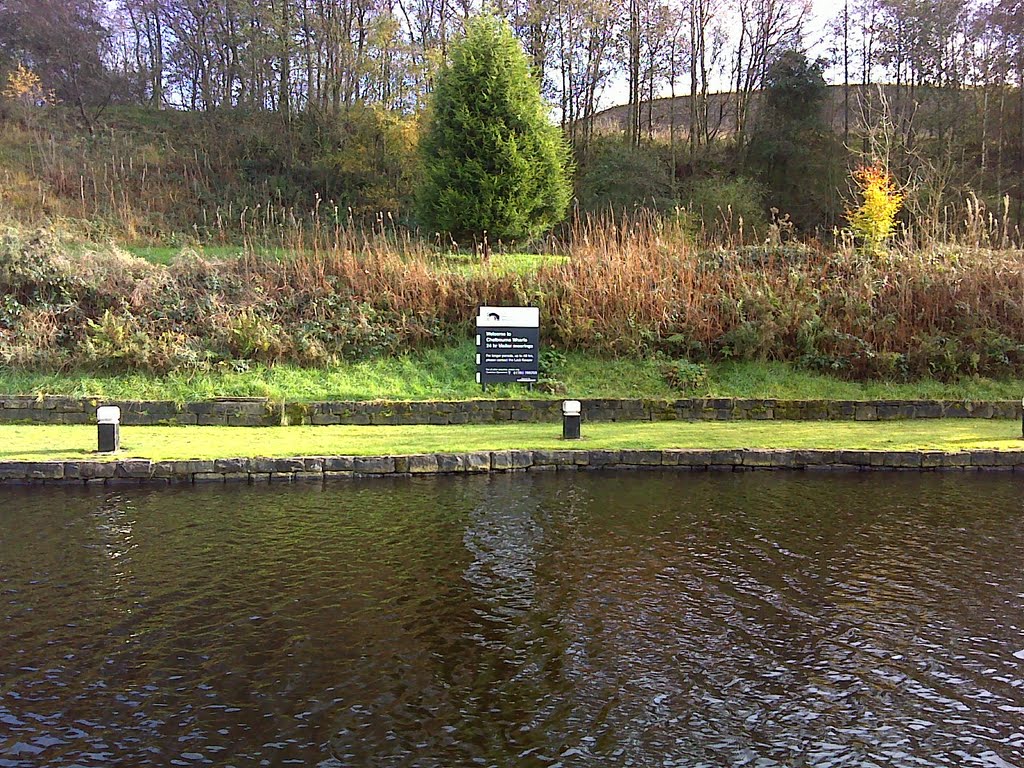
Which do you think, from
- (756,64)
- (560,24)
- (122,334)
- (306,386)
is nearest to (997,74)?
(756,64)

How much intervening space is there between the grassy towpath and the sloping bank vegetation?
93.7 inches

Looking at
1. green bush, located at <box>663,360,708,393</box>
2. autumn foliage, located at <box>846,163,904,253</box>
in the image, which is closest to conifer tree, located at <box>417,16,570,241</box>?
green bush, located at <box>663,360,708,393</box>

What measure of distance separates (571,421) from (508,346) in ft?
8.96

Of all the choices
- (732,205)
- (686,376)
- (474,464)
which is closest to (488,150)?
(686,376)

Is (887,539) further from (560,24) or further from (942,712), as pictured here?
(560,24)

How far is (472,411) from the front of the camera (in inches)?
476

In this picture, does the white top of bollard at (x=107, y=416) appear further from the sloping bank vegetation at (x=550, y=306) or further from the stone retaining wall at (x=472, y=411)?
the sloping bank vegetation at (x=550, y=306)

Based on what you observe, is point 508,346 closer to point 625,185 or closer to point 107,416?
point 107,416

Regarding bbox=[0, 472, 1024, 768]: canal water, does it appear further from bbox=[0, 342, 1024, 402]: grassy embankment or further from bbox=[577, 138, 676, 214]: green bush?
bbox=[577, 138, 676, 214]: green bush

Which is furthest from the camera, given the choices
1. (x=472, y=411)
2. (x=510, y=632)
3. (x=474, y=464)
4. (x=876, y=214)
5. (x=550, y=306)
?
(x=876, y=214)

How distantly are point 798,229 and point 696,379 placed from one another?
1641 cm

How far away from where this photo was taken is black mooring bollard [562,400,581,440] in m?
10.5

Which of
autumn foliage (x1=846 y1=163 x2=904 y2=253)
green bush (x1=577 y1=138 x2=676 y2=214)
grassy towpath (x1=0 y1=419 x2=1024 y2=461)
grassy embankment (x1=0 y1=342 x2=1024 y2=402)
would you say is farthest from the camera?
green bush (x1=577 y1=138 x2=676 y2=214)

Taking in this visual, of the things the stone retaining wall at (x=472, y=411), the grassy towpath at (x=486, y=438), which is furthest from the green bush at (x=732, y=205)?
the grassy towpath at (x=486, y=438)
